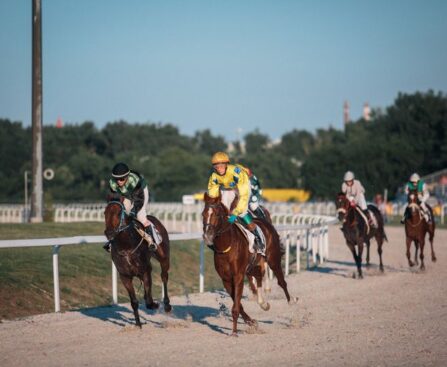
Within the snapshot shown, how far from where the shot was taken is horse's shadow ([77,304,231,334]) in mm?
11117

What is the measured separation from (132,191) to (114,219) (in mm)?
665

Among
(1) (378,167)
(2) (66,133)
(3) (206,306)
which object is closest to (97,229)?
(3) (206,306)

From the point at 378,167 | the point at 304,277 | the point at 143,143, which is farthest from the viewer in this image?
the point at 143,143

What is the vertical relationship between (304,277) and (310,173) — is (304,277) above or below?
below

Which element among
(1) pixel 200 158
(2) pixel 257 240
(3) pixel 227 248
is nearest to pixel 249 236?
(2) pixel 257 240

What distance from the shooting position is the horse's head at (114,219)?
1013cm

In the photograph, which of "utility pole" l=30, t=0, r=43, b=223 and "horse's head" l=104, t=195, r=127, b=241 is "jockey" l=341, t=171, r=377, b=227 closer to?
"horse's head" l=104, t=195, r=127, b=241

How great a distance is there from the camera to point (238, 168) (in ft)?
33.8

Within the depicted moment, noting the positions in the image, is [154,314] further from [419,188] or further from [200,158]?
[200,158]

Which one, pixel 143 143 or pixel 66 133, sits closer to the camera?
pixel 66 133

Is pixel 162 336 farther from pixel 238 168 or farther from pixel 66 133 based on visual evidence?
pixel 66 133

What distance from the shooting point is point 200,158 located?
86812 millimetres

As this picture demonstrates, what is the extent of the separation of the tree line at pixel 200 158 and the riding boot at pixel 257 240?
43.6m

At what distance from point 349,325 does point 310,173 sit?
2444 inches
